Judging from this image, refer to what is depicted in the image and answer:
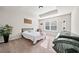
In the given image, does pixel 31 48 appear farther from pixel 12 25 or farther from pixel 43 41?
pixel 12 25

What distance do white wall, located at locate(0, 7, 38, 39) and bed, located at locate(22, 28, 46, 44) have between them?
0.30 ft

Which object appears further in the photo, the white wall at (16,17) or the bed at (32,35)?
the bed at (32,35)

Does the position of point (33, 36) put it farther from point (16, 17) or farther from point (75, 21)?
point (75, 21)

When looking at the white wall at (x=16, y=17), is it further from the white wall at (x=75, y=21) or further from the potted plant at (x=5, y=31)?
the white wall at (x=75, y=21)

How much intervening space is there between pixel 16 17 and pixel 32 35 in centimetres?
49

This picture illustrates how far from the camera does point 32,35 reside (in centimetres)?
186

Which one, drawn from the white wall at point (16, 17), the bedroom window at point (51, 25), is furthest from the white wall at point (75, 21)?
the white wall at point (16, 17)

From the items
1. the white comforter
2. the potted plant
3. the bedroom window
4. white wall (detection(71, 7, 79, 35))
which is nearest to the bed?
the white comforter

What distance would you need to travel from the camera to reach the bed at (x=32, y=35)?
6.07 feet

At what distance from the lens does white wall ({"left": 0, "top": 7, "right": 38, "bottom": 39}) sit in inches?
68.3

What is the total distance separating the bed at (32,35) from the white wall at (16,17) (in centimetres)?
9

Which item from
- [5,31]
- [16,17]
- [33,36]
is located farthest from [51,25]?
[5,31]

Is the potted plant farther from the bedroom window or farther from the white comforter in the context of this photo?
the bedroom window
